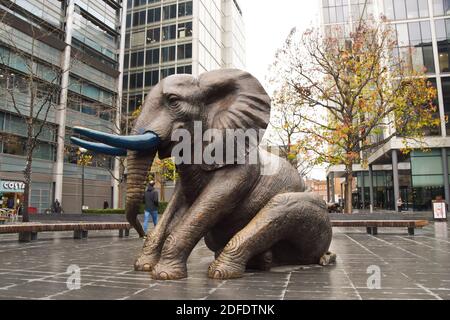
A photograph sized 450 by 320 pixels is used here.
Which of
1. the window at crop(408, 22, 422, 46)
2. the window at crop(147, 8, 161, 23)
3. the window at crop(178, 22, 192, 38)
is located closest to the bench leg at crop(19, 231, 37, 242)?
the window at crop(408, 22, 422, 46)

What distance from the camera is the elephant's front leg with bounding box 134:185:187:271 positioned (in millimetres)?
3906

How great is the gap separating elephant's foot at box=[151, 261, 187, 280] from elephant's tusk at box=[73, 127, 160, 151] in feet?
3.46

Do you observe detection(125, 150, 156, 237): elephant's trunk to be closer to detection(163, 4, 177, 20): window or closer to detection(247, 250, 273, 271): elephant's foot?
detection(247, 250, 273, 271): elephant's foot

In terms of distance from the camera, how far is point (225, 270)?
3.42 m

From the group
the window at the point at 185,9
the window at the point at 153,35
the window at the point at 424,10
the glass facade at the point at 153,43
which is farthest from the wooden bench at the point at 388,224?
Answer: the window at the point at 153,35

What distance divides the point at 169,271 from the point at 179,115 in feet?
4.63

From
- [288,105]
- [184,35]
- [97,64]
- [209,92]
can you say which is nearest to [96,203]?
[97,64]

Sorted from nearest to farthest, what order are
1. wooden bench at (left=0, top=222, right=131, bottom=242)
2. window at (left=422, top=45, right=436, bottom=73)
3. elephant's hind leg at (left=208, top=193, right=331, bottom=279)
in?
elephant's hind leg at (left=208, top=193, right=331, bottom=279), wooden bench at (left=0, top=222, right=131, bottom=242), window at (left=422, top=45, right=436, bottom=73)

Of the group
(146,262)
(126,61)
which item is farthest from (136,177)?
(126,61)

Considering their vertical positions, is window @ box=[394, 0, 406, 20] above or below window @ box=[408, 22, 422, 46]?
above

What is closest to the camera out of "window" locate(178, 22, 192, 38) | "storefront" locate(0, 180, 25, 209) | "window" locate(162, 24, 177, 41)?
"storefront" locate(0, 180, 25, 209)

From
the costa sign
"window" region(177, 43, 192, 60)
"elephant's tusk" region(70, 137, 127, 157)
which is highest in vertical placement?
"window" region(177, 43, 192, 60)
